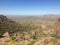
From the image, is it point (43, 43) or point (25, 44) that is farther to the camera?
point (25, 44)

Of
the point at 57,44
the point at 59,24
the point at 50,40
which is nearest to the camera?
the point at 57,44

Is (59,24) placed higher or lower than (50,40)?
higher

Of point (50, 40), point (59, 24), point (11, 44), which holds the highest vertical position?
point (59, 24)

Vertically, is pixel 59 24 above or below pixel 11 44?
above

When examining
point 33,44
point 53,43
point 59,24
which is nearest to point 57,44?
point 53,43

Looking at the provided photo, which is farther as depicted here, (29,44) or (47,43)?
(29,44)

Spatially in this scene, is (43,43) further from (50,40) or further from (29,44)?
(29,44)

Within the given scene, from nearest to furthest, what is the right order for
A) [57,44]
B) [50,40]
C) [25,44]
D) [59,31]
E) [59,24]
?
[57,44] → [50,40] → [25,44] → [59,31] → [59,24]

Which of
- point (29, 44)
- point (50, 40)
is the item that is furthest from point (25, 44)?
point (50, 40)

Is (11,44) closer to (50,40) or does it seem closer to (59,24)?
(50,40)
